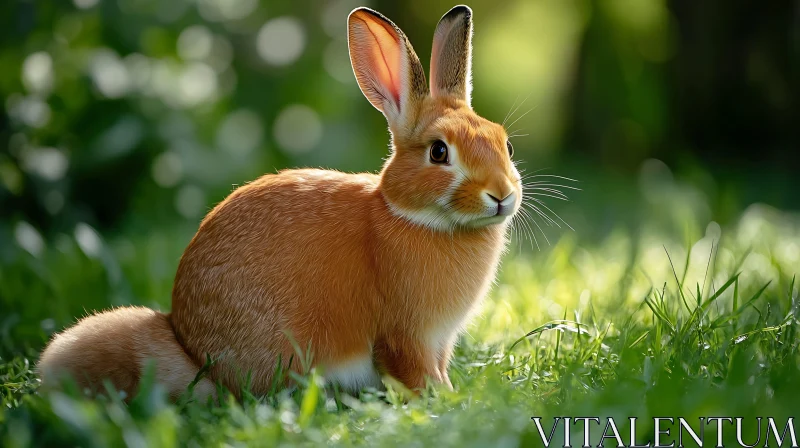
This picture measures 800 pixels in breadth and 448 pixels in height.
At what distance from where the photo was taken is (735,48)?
28.5 feet

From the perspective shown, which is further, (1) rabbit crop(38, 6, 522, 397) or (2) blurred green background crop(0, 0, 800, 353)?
(2) blurred green background crop(0, 0, 800, 353)

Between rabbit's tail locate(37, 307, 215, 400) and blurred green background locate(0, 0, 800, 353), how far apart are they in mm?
929

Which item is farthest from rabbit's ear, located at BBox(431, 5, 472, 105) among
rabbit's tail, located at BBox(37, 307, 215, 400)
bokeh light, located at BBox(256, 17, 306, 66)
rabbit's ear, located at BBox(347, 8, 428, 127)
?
bokeh light, located at BBox(256, 17, 306, 66)

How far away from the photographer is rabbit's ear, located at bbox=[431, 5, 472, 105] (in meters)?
3.44

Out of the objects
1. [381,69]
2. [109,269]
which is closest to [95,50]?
[109,269]

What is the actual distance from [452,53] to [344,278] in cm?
101

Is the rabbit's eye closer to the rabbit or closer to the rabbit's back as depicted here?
the rabbit

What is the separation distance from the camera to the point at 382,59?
3439 millimetres

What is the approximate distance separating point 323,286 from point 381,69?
90cm

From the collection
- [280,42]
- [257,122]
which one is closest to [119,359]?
[257,122]

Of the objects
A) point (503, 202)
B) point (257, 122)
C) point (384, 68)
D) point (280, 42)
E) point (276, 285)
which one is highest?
point (280, 42)

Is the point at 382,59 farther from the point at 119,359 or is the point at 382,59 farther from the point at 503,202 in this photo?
the point at 119,359

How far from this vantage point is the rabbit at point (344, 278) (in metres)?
3.14

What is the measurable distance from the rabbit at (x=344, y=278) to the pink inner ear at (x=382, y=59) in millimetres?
24
